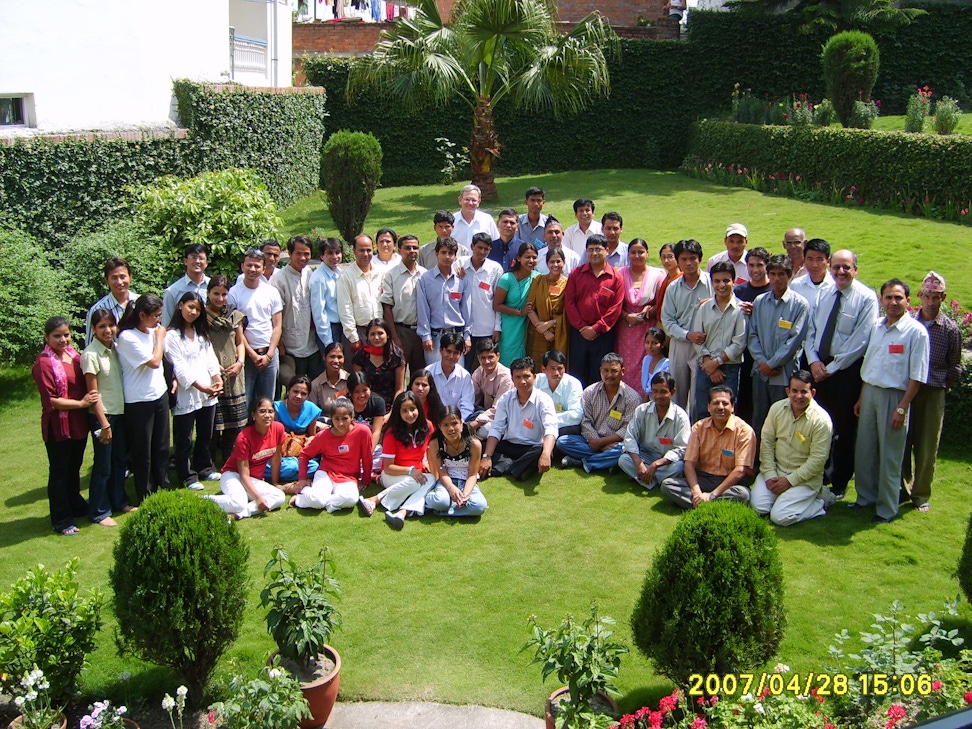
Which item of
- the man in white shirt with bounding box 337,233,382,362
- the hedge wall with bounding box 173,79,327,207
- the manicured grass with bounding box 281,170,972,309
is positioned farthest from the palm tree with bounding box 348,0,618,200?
the man in white shirt with bounding box 337,233,382,362

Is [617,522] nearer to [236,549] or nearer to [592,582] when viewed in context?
[592,582]

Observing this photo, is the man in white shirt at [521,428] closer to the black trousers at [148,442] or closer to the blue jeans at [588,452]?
the blue jeans at [588,452]

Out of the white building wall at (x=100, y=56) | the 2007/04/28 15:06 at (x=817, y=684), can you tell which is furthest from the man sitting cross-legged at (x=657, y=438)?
the white building wall at (x=100, y=56)

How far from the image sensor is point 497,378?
8.53 metres

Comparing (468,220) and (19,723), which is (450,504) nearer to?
(19,723)

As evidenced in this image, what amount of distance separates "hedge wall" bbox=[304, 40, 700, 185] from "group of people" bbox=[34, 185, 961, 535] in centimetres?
1237

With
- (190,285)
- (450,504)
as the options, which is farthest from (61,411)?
(450,504)

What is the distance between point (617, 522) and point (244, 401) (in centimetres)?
348

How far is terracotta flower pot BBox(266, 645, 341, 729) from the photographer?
4.84 meters

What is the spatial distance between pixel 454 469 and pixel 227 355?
87.2 inches

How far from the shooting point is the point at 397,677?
536 centimetres

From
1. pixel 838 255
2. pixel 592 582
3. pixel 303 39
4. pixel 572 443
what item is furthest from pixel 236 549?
pixel 303 39

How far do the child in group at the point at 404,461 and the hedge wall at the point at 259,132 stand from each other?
7.98 metres

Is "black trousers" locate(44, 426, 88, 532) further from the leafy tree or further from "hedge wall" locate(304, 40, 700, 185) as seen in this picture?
the leafy tree
